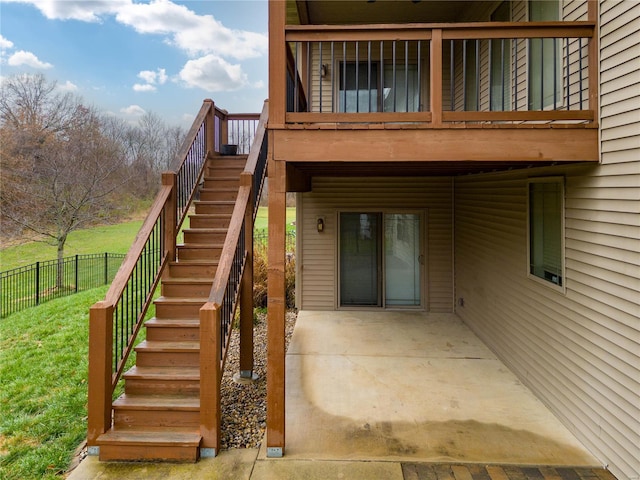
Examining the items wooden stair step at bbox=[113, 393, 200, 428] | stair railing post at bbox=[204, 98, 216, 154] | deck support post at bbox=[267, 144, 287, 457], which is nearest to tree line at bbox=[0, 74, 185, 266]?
stair railing post at bbox=[204, 98, 216, 154]

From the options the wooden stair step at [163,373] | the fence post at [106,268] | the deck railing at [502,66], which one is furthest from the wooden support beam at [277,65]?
the fence post at [106,268]

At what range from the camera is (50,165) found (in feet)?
41.7

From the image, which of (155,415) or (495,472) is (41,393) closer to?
(155,415)

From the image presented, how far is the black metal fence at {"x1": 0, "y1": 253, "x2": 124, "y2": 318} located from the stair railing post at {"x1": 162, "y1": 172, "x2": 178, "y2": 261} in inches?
252

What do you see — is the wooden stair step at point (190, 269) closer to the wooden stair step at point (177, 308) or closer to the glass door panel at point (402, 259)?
the wooden stair step at point (177, 308)

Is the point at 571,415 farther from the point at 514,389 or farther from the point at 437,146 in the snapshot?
the point at 437,146

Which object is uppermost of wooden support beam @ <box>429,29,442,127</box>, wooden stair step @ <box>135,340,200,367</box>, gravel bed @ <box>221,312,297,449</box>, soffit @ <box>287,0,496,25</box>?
soffit @ <box>287,0,496,25</box>

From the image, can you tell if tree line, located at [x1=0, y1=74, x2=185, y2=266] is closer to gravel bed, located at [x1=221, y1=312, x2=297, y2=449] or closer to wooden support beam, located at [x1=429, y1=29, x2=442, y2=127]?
gravel bed, located at [x1=221, y1=312, x2=297, y2=449]

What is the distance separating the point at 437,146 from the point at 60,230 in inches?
497

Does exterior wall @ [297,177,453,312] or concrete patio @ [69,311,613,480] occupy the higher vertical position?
exterior wall @ [297,177,453,312]

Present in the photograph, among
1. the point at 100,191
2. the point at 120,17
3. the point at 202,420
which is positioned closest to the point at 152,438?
the point at 202,420

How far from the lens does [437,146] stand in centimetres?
330

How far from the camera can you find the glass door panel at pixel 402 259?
7465 mm

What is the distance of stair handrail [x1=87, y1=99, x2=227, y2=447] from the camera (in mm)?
3273
